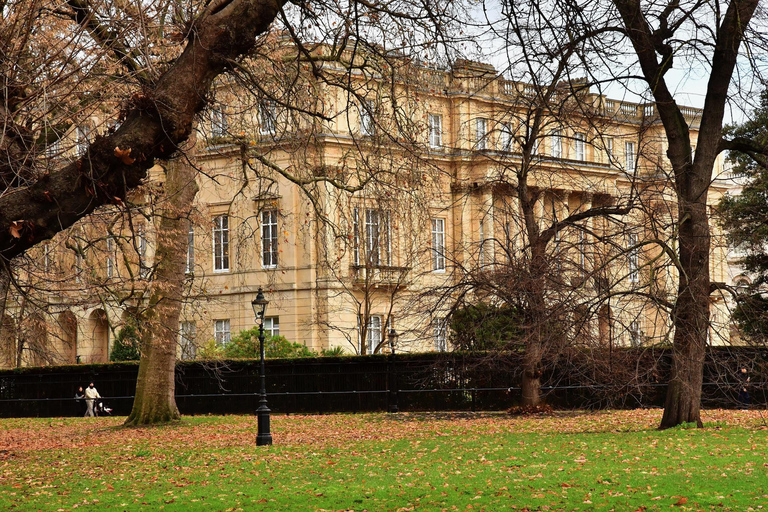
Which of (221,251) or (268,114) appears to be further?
(221,251)

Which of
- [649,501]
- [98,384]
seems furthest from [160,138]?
[98,384]

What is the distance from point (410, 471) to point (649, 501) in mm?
4417

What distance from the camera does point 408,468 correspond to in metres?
14.4

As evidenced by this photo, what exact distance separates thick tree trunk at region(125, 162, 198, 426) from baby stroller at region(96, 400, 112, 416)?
8.37 metres

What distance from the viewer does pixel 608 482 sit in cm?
1180

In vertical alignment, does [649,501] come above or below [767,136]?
below

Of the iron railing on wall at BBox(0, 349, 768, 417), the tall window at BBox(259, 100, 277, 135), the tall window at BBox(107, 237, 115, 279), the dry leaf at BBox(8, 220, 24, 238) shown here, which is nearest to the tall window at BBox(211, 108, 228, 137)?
the tall window at BBox(259, 100, 277, 135)

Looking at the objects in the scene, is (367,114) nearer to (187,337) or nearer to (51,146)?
(51,146)

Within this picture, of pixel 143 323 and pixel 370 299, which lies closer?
pixel 143 323

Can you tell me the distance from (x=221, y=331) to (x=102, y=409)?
10.3m

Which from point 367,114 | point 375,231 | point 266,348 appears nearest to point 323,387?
point 266,348

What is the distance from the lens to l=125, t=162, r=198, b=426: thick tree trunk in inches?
932

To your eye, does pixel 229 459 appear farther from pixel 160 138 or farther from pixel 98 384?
pixel 98 384

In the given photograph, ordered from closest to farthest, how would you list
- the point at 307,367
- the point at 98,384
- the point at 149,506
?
the point at 149,506 → the point at 307,367 → the point at 98,384
